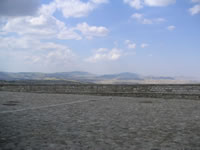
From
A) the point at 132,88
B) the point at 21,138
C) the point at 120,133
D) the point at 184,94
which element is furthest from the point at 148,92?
the point at 21,138

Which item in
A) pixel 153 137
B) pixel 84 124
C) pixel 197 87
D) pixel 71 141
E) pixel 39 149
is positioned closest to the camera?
pixel 39 149

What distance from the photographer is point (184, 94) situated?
1385cm

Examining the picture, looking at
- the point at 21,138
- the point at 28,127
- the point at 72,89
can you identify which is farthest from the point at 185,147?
the point at 72,89

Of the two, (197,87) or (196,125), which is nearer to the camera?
(196,125)

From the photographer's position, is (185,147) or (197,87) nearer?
(185,147)

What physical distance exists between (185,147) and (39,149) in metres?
2.35

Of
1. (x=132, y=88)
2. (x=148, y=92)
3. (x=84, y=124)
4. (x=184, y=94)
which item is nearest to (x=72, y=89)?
(x=132, y=88)

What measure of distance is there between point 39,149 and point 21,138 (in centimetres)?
78

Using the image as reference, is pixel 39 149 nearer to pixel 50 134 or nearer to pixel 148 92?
pixel 50 134

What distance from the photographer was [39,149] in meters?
3.29

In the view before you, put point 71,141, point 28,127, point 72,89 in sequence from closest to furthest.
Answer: point 71,141 < point 28,127 < point 72,89

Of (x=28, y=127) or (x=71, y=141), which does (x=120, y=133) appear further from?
(x=28, y=127)

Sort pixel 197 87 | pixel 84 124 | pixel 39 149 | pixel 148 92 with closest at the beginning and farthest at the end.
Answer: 1. pixel 39 149
2. pixel 84 124
3. pixel 197 87
4. pixel 148 92

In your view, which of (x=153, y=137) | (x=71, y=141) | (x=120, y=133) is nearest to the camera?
(x=71, y=141)
